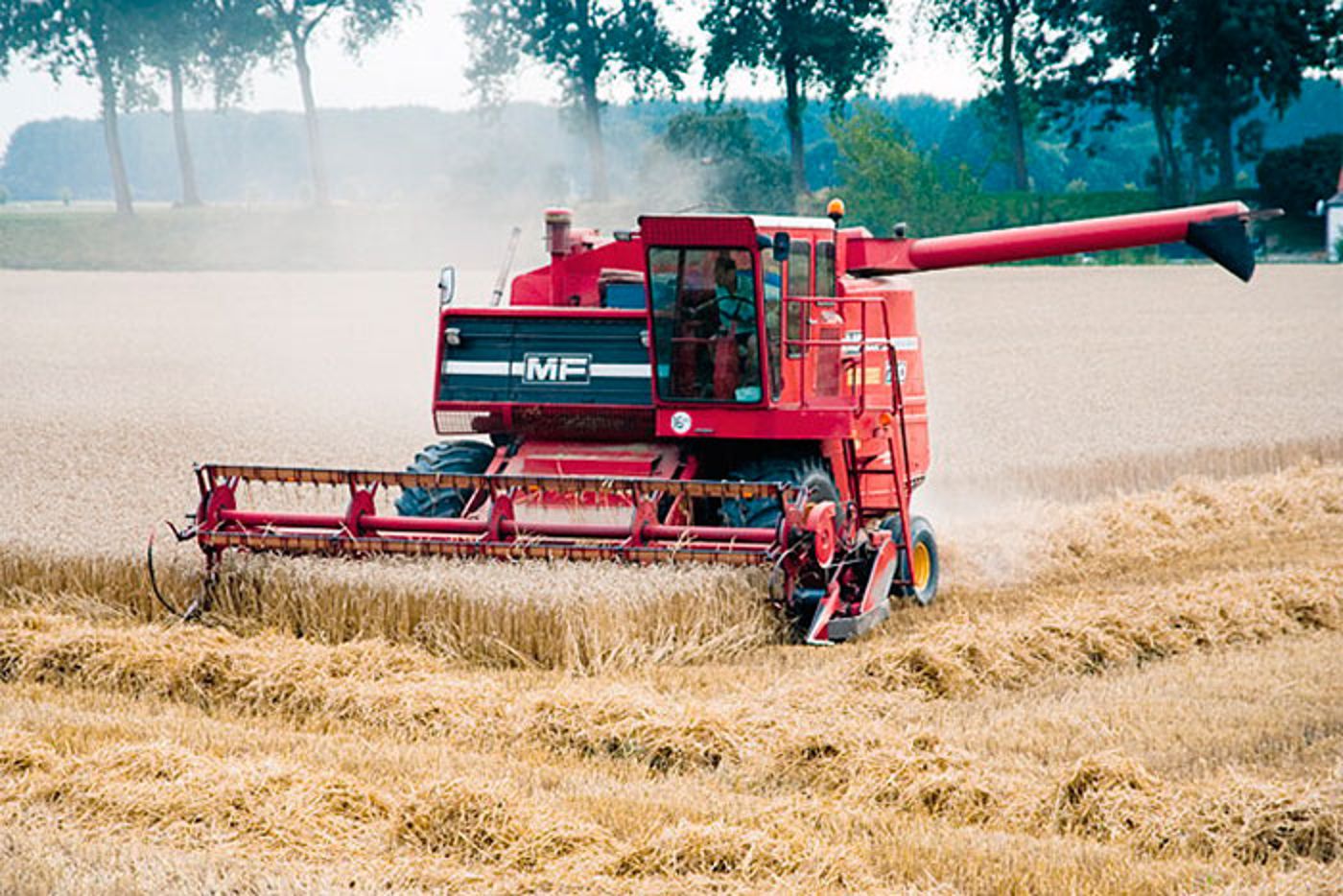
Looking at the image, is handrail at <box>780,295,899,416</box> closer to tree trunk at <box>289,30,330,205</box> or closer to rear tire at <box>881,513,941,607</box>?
rear tire at <box>881,513,941,607</box>

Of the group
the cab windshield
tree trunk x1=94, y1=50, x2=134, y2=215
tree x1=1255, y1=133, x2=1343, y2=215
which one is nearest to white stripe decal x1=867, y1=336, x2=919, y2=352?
the cab windshield

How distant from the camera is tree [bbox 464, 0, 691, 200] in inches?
1668

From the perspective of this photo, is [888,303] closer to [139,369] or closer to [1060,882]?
[1060,882]

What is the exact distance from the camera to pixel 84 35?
51.2 meters

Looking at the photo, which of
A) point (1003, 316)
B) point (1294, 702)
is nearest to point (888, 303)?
point (1294, 702)

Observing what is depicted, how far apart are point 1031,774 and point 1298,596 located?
3.58 meters

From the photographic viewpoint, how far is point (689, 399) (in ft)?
30.6

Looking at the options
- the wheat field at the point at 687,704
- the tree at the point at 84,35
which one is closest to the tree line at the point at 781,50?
the tree at the point at 84,35

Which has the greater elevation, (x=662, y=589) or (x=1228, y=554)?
(x=662, y=589)

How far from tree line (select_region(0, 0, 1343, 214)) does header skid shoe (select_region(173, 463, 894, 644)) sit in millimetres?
30433

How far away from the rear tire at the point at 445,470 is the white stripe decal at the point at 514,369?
46cm

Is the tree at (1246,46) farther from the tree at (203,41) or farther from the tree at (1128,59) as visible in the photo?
the tree at (203,41)

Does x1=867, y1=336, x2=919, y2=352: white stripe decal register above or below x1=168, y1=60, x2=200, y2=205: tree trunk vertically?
below

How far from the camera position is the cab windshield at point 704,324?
923 centimetres
